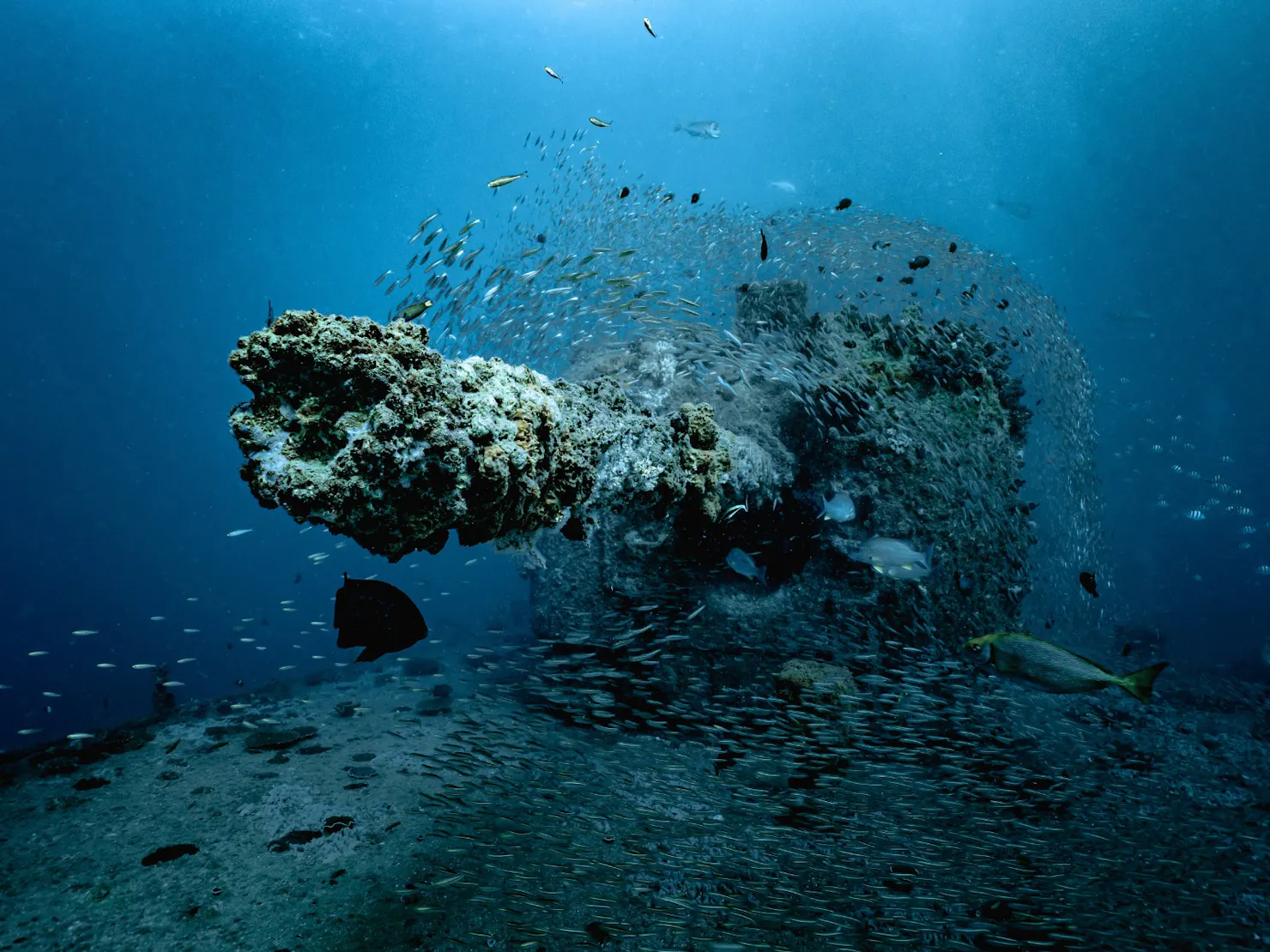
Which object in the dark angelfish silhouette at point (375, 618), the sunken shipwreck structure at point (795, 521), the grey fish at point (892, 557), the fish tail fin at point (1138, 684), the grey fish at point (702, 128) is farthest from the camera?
the grey fish at point (702, 128)

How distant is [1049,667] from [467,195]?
273 ft

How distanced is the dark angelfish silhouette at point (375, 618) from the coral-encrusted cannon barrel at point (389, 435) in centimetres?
21

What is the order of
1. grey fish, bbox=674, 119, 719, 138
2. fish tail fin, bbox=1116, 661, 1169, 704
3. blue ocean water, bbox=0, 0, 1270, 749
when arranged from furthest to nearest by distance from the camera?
blue ocean water, bbox=0, 0, 1270, 749, grey fish, bbox=674, 119, 719, 138, fish tail fin, bbox=1116, 661, 1169, 704

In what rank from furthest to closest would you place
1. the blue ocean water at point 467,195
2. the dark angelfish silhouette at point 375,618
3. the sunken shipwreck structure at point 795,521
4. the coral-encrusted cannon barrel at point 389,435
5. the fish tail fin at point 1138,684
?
the blue ocean water at point 467,195, the sunken shipwreck structure at point 795,521, the fish tail fin at point 1138,684, the dark angelfish silhouette at point 375,618, the coral-encrusted cannon barrel at point 389,435

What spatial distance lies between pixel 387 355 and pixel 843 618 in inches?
238

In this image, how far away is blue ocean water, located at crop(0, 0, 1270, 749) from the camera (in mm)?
37469

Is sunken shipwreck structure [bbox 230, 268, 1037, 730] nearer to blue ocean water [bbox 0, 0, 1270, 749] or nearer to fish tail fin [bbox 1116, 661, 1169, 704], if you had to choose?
fish tail fin [bbox 1116, 661, 1169, 704]

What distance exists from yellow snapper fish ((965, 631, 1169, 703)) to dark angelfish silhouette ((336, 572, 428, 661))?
3260 mm

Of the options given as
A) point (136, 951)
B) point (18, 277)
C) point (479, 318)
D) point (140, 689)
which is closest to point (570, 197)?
point (479, 318)

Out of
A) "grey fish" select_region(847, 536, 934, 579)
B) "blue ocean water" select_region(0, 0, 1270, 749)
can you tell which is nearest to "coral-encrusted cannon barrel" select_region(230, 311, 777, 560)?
"grey fish" select_region(847, 536, 934, 579)

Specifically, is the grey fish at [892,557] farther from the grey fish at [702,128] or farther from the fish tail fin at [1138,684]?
the grey fish at [702,128]

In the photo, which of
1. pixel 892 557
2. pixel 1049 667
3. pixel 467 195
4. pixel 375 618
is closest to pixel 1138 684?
pixel 1049 667

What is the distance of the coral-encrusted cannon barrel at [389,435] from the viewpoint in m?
2.27

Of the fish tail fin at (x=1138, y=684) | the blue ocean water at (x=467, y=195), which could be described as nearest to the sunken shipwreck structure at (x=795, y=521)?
the fish tail fin at (x=1138, y=684)
